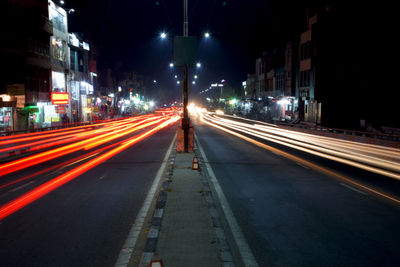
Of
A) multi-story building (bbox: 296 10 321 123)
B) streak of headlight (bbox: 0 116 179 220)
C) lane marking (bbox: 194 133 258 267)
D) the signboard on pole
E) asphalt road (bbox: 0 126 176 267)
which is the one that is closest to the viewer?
lane marking (bbox: 194 133 258 267)

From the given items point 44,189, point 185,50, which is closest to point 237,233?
point 44,189

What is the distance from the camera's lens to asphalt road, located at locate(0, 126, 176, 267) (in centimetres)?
570

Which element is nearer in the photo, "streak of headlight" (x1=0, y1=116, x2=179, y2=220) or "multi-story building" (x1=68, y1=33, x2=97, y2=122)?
"streak of headlight" (x1=0, y1=116, x2=179, y2=220)

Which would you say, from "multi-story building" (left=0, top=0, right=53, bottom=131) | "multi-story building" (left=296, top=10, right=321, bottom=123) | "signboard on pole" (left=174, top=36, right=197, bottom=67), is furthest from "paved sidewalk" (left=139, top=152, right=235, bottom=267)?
"multi-story building" (left=296, top=10, right=321, bottom=123)

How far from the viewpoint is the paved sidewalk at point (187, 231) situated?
5.30m

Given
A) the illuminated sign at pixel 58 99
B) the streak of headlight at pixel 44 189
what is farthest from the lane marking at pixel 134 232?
the illuminated sign at pixel 58 99

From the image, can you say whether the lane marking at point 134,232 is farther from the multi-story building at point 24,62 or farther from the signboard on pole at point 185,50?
the multi-story building at point 24,62

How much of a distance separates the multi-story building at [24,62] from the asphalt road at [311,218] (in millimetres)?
26220

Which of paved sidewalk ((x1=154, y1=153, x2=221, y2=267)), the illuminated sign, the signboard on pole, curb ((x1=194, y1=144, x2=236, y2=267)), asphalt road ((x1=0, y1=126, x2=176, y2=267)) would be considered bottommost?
asphalt road ((x1=0, y1=126, x2=176, y2=267))

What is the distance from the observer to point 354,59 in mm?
38156

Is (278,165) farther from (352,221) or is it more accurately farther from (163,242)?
(163,242)

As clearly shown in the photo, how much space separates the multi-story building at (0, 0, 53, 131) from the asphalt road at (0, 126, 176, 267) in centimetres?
2233

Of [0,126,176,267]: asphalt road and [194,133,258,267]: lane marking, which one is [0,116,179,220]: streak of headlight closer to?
[0,126,176,267]: asphalt road

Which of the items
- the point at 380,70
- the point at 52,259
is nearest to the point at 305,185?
the point at 52,259
